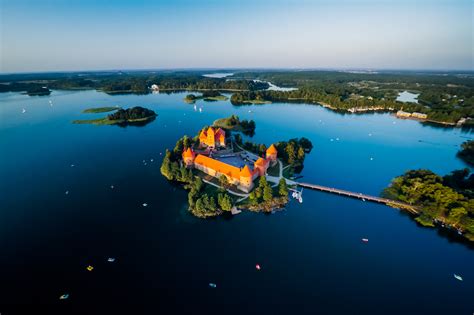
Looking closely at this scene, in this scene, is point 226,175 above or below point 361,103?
below

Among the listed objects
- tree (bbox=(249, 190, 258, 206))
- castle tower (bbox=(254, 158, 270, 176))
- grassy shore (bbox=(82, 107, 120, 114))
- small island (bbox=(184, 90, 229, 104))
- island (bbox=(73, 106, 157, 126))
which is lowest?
tree (bbox=(249, 190, 258, 206))

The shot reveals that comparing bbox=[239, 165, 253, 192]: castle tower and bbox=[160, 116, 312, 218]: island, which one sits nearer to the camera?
bbox=[160, 116, 312, 218]: island

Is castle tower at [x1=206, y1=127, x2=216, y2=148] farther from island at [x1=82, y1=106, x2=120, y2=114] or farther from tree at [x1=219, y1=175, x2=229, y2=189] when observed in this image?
island at [x1=82, y1=106, x2=120, y2=114]

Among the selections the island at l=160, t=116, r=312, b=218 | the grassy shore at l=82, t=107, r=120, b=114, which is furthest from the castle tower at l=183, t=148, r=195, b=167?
the grassy shore at l=82, t=107, r=120, b=114

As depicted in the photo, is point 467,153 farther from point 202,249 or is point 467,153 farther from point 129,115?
point 129,115

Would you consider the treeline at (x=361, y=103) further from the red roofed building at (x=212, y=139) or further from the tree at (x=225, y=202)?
→ the tree at (x=225, y=202)

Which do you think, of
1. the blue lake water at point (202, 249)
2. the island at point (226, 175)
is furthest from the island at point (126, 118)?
the island at point (226, 175)

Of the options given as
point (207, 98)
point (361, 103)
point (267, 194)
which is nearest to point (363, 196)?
point (267, 194)

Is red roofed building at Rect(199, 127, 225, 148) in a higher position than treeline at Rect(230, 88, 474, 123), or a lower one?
lower
